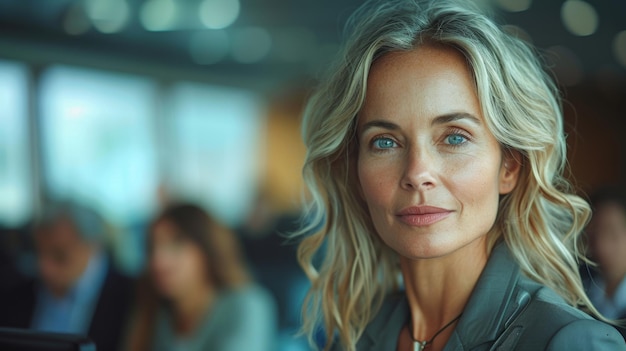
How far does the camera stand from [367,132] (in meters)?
1.38

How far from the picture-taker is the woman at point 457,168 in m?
1.29

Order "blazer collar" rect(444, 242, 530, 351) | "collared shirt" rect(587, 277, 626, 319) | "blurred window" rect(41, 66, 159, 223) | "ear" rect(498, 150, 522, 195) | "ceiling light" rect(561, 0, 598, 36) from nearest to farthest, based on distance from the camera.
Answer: "blazer collar" rect(444, 242, 530, 351) → "ear" rect(498, 150, 522, 195) → "collared shirt" rect(587, 277, 626, 319) → "ceiling light" rect(561, 0, 598, 36) → "blurred window" rect(41, 66, 159, 223)

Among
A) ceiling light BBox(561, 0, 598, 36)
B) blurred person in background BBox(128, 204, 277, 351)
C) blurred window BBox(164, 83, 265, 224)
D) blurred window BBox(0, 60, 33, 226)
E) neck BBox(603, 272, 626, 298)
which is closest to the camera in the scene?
blurred person in background BBox(128, 204, 277, 351)

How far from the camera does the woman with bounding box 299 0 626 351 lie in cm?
129

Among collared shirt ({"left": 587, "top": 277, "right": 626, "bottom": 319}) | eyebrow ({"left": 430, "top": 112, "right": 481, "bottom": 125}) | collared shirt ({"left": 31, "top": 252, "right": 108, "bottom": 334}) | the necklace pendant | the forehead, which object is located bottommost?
collared shirt ({"left": 31, "top": 252, "right": 108, "bottom": 334})

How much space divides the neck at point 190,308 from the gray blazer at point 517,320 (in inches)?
79.1

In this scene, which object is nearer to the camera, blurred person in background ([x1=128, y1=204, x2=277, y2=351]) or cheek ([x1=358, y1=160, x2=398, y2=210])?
cheek ([x1=358, y1=160, x2=398, y2=210])

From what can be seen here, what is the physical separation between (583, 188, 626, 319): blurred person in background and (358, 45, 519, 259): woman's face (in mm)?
2240

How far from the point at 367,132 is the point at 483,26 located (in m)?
0.28

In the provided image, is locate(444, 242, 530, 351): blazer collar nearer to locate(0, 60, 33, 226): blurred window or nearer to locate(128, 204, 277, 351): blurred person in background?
locate(128, 204, 277, 351): blurred person in background

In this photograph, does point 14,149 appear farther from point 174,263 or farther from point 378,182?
point 378,182

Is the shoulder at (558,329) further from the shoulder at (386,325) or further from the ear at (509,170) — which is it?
the shoulder at (386,325)

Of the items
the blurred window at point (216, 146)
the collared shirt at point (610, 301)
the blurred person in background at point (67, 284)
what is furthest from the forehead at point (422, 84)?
the blurred window at point (216, 146)

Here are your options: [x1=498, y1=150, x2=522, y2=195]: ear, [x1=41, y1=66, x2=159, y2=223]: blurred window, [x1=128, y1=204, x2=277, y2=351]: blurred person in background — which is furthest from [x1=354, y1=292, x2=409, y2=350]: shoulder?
[x1=41, y1=66, x2=159, y2=223]: blurred window
